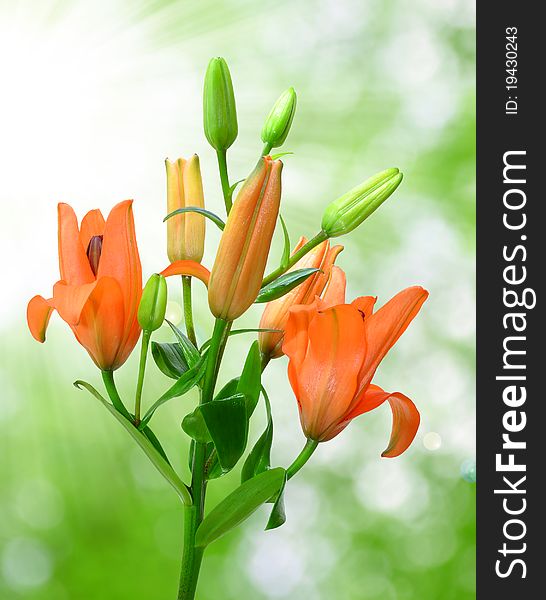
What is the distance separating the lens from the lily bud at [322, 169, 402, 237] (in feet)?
1.80

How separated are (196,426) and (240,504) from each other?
55 millimetres

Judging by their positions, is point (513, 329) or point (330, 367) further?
point (513, 329)

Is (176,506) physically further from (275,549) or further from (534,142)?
(534,142)

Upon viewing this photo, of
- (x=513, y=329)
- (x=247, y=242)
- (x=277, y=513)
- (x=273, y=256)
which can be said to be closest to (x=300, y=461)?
(x=277, y=513)

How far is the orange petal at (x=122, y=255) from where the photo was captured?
1.79ft

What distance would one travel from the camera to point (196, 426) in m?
0.54

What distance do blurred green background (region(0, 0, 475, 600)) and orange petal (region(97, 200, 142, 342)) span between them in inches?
22.2

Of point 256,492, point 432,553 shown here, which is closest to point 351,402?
point 256,492

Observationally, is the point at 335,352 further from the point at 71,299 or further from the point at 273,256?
the point at 273,256

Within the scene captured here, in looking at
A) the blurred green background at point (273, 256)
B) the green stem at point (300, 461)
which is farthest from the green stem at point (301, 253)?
the blurred green background at point (273, 256)

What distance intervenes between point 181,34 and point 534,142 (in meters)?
0.54

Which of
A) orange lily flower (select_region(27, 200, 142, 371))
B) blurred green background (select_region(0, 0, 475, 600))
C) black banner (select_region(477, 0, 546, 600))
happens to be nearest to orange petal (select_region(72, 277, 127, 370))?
orange lily flower (select_region(27, 200, 142, 371))

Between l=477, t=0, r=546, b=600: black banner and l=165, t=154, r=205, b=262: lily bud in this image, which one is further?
l=477, t=0, r=546, b=600: black banner

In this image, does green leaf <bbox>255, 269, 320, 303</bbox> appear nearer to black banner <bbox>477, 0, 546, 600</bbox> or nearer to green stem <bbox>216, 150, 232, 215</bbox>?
green stem <bbox>216, 150, 232, 215</bbox>
